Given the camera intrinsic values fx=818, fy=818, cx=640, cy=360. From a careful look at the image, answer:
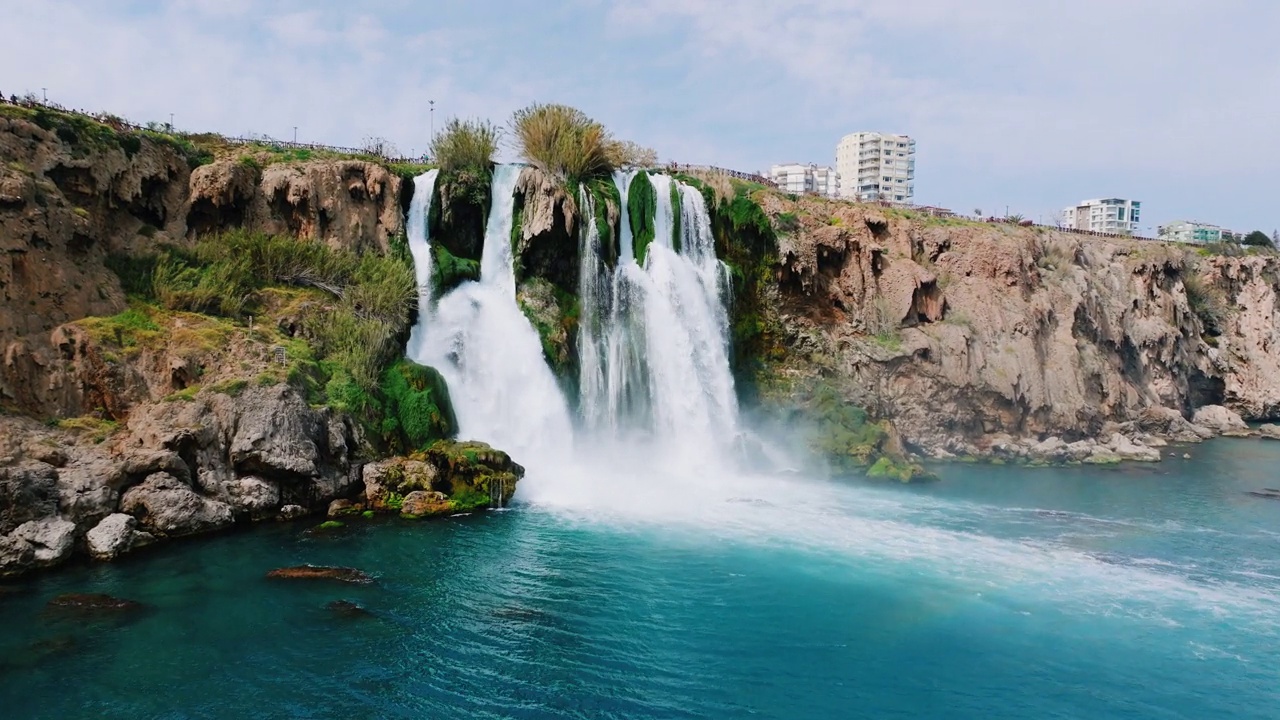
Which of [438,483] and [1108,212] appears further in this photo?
[1108,212]

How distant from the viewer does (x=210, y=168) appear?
27.4 m

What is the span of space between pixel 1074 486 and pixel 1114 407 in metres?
13.5

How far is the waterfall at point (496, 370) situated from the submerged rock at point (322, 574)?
8.93m

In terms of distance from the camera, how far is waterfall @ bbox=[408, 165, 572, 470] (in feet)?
88.7

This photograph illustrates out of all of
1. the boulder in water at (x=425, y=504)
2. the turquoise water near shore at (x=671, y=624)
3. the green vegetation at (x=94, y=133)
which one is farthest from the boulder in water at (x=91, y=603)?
the green vegetation at (x=94, y=133)

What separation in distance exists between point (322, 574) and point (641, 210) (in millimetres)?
20575

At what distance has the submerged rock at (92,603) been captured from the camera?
15.1 m

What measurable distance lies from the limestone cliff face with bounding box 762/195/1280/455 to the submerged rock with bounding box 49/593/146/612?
26.1 m

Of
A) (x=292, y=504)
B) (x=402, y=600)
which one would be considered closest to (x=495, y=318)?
(x=292, y=504)

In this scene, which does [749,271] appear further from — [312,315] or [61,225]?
[61,225]

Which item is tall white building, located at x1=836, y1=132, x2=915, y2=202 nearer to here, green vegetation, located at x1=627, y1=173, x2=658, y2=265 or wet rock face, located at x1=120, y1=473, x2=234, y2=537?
green vegetation, located at x1=627, y1=173, x2=658, y2=265

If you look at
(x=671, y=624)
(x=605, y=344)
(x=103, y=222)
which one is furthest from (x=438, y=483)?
(x=103, y=222)

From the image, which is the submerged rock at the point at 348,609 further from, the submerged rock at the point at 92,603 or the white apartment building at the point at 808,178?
the white apartment building at the point at 808,178

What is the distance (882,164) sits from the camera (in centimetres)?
13038
